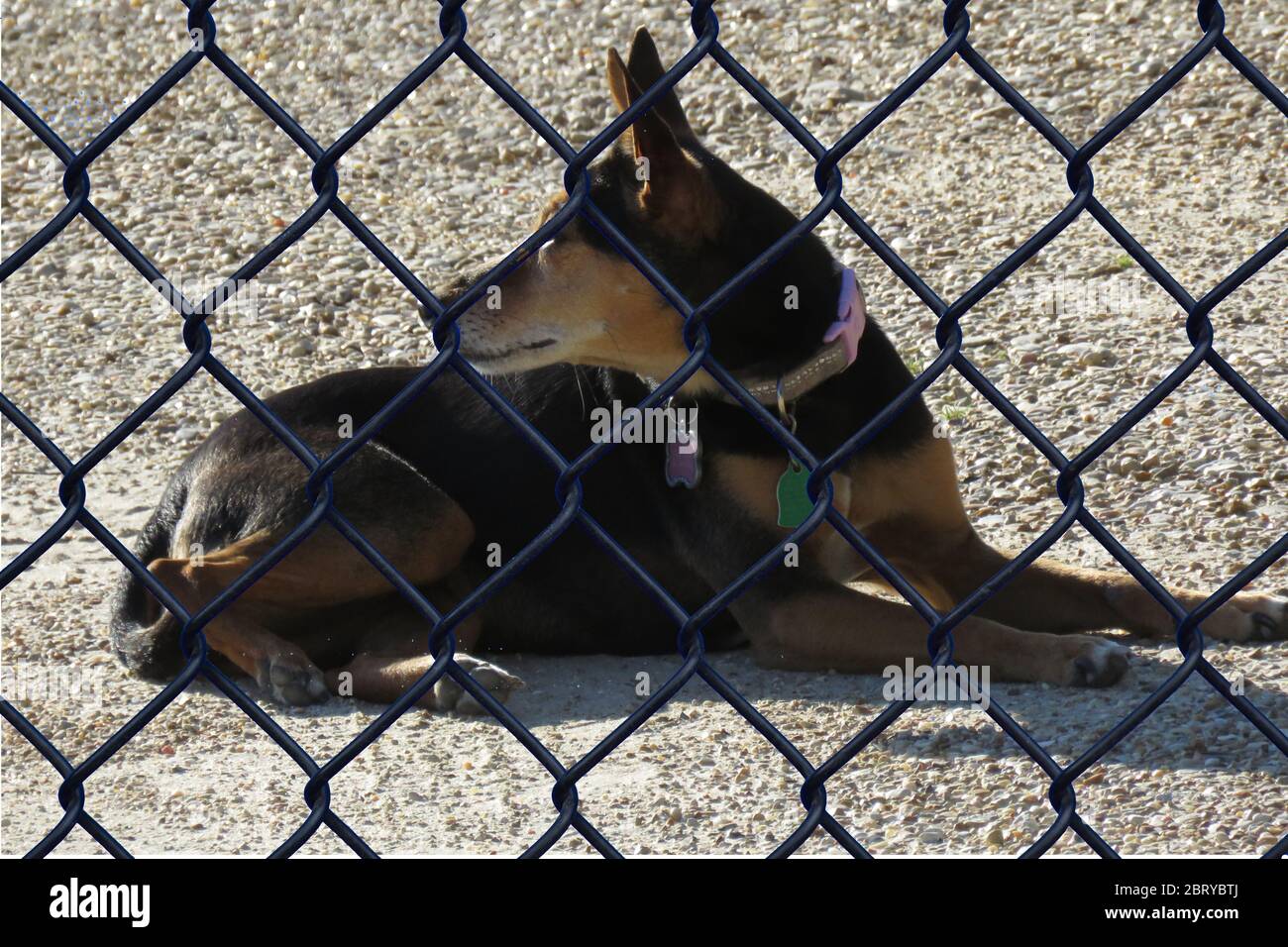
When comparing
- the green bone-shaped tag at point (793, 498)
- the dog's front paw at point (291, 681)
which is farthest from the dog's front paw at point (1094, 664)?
the dog's front paw at point (291, 681)

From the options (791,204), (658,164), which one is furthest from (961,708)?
(791,204)

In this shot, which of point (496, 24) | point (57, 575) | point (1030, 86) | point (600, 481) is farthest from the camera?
point (496, 24)

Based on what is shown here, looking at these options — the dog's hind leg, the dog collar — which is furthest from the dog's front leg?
the dog's hind leg

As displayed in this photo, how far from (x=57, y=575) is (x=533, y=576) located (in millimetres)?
1714

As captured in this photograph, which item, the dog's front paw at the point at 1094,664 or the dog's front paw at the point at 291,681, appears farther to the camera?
the dog's front paw at the point at 291,681

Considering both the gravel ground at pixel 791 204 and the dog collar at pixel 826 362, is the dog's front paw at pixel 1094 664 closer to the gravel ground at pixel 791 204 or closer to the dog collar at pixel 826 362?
the gravel ground at pixel 791 204

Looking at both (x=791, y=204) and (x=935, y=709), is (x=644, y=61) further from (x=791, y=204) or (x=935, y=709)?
(x=791, y=204)

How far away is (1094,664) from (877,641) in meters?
0.60

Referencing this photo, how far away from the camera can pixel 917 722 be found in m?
4.21

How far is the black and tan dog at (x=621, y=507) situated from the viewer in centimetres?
443

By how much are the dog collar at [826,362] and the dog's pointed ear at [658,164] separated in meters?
0.55

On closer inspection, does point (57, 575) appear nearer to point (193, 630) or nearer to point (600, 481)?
point (600, 481)
